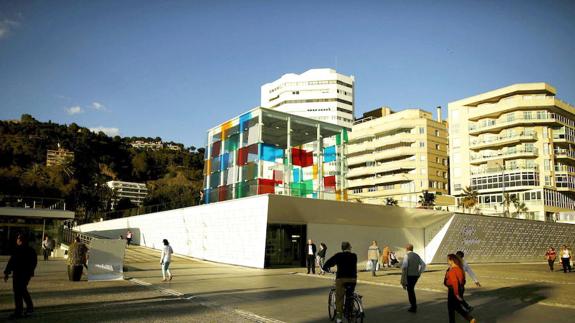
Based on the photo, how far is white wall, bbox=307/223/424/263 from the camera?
29.2m

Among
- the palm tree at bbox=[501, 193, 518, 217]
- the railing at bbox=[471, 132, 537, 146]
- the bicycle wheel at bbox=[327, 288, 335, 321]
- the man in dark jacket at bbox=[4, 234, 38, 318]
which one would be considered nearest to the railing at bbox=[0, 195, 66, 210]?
the man in dark jacket at bbox=[4, 234, 38, 318]

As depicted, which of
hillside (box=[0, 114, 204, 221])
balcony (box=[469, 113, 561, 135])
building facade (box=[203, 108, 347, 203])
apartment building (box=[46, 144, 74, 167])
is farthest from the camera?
apartment building (box=[46, 144, 74, 167])

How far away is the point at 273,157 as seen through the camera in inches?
1158

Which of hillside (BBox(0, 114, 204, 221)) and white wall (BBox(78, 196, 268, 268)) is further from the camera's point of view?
hillside (BBox(0, 114, 204, 221))

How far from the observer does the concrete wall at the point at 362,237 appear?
2917 centimetres

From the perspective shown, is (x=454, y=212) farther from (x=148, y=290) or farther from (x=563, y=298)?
(x=148, y=290)

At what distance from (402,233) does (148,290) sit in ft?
77.3

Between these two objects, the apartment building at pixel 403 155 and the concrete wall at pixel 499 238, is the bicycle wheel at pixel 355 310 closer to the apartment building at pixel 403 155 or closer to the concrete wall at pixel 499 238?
the concrete wall at pixel 499 238

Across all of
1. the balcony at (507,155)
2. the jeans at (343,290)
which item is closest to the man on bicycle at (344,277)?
the jeans at (343,290)

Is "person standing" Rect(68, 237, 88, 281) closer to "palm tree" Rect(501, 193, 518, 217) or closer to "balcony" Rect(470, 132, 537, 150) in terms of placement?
"palm tree" Rect(501, 193, 518, 217)

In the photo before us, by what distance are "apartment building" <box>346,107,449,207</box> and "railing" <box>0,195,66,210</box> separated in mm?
50609

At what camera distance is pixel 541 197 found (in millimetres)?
63281

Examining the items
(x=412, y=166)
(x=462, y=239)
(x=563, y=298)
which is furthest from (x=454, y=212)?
(x=412, y=166)

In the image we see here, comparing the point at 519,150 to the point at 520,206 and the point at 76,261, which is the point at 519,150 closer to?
the point at 520,206
